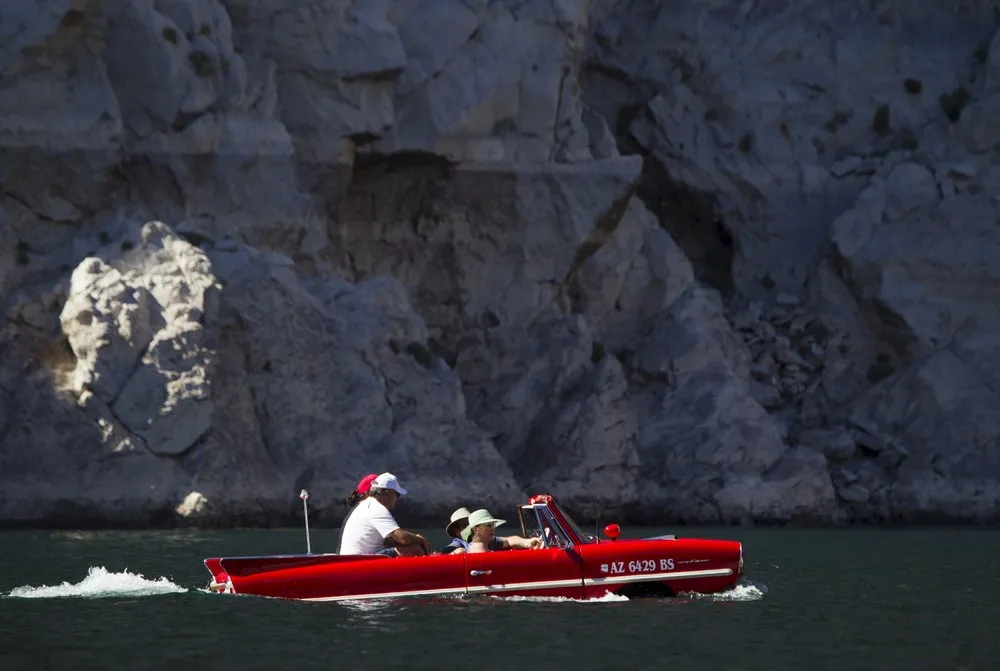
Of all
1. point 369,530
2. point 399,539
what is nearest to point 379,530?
point 369,530

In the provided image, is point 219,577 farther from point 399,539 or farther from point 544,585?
point 544,585

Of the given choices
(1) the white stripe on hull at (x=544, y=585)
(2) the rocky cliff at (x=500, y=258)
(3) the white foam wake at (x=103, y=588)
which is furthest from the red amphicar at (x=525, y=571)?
(2) the rocky cliff at (x=500, y=258)

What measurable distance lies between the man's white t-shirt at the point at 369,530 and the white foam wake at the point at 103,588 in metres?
2.54

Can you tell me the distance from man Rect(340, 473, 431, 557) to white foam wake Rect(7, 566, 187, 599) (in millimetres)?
2596

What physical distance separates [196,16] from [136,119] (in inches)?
130

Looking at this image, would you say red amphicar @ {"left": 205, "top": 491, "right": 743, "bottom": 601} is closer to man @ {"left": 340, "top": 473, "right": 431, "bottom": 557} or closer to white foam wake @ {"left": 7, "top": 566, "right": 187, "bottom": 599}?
man @ {"left": 340, "top": 473, "right": 431, "bottom": 557}

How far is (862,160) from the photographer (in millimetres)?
58281

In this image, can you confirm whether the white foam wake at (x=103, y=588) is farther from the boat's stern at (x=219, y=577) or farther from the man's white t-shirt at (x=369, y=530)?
the man's white t-shirt at (x=369, y=530)

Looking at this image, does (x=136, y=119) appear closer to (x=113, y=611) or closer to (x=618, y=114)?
(x=618, y=114)

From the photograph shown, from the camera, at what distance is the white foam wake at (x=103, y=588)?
21547 mm

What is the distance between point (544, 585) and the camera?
2142cm

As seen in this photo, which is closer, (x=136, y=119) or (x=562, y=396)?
(x=136, y=119)

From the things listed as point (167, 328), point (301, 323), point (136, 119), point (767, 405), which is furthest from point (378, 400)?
point (767, 405)

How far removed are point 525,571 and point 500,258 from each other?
32381 millimetres
